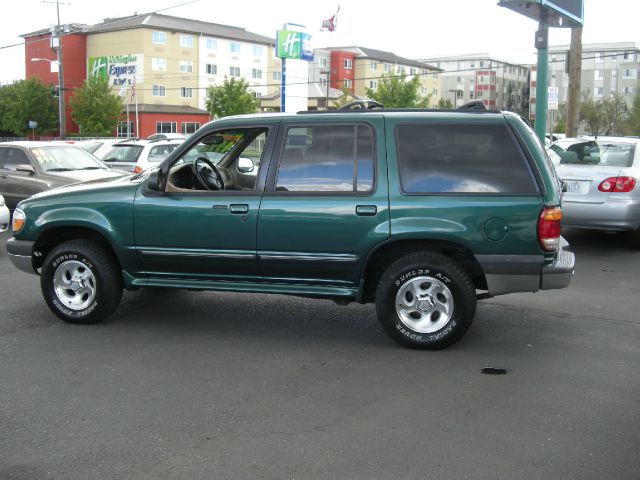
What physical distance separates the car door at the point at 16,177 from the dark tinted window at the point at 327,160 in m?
7.87

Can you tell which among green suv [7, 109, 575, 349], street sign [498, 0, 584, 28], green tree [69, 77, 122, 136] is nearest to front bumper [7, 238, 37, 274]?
green suv [7, 109, 575, 349]

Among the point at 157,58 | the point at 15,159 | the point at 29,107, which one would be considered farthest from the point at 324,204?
the point at 157,58

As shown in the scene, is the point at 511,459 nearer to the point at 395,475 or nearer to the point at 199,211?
the point at 395,475

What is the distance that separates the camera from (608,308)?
716 centimetres

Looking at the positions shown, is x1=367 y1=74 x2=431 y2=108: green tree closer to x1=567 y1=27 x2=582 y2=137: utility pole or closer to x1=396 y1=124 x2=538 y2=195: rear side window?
x1=567 y1=27 x2=582 y2=137: utility pole

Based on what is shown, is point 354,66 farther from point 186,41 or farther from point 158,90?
point 158,90

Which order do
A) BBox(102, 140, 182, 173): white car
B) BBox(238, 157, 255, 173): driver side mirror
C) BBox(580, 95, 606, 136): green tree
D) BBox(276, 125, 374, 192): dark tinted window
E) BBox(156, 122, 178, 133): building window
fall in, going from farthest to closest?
BBox(580, 95, 606, 136): green tree < BBox(156, 122, 178, 133): building window < BBox(102, 140, 182, 173): white car < BBox(238, 157, 255, 173): driver side mirror < BBox(276, 125, 374, 192): dark tinted window

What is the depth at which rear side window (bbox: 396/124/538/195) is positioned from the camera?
542cm

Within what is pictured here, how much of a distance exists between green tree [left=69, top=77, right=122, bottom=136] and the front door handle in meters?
63.8

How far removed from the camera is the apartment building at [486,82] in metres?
126

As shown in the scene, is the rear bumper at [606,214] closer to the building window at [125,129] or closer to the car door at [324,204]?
the car door at [324,204]

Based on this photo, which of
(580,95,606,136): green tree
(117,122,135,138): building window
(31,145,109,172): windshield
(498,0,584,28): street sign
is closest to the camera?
(31,145,109,172): windshield

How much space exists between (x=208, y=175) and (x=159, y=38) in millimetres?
74074

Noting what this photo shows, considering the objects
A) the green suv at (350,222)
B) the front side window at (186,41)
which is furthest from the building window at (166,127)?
the green suv at (350,222)
